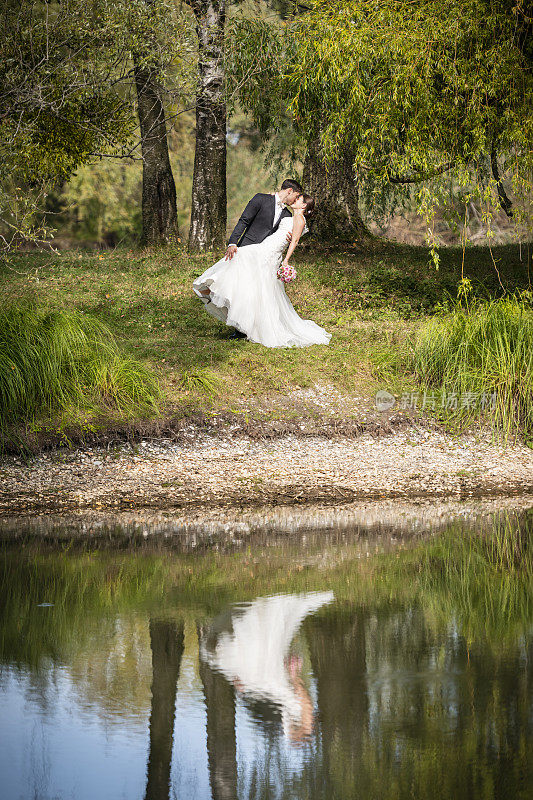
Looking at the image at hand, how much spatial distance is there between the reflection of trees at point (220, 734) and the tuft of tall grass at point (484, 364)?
6405 mm

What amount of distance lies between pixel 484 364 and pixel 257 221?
352 centimetres

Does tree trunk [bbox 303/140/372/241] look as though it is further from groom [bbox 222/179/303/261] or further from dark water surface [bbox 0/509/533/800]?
dark water surface [bbox 0/509/533/800]

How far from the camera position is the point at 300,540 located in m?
7.04

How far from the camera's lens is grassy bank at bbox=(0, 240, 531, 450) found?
10781 mm

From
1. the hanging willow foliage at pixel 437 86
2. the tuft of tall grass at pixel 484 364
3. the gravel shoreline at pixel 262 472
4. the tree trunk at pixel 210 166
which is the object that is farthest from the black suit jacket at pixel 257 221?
the tree trunk at pixel 210 166

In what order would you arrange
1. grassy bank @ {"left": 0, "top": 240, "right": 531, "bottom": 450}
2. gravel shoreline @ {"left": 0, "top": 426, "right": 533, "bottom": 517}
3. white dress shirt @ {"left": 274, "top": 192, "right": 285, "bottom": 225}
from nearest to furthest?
1. gravel shoreline @ {"left": 0, "top": 426, "right": 533, "bottom": 517}
2. grassy bank @ {"left": 0, "top": 240, "right": 531, "bottom": 450}
3. white dress shirt @ {"left": 274, "top": 192, "right": 285, "bottom": 225}

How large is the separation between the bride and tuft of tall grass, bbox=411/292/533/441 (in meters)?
1.92

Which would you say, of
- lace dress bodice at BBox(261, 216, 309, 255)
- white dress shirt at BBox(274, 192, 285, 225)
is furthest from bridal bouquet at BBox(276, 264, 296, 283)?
white dress shirt at BBox(274, 192, 285, 225)

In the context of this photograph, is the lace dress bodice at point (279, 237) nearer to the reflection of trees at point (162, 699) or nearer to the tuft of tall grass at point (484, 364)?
the tuft of tall grass at point (484, 364)

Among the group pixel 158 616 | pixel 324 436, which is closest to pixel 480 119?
pixel 324 436

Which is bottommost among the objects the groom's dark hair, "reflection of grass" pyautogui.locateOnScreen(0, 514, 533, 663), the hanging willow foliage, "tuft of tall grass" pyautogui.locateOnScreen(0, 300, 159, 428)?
"reflection of grass" pyautogui.locateOnScreen(0, 514, 533, 663)

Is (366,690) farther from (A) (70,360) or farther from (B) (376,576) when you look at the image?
(A) (70,360)

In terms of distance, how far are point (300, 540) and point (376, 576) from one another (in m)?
0.98

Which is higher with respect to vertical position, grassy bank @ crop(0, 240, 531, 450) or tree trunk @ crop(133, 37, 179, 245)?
tree trunk @ crop(133, 37, 179, 245)
